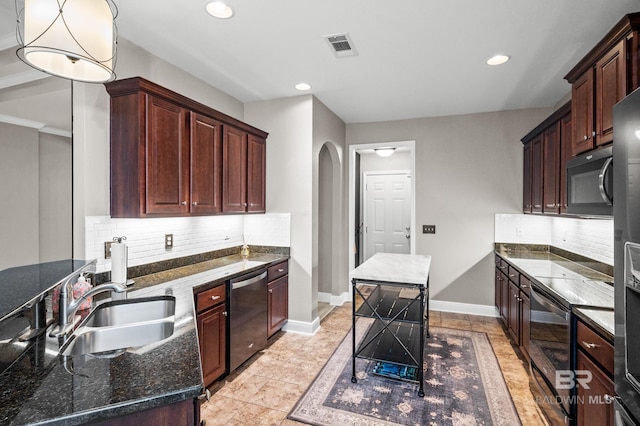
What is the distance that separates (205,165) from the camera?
9.68ft

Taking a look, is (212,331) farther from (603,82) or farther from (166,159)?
(603,82)

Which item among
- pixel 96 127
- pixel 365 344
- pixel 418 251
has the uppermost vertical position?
pixel 96 127

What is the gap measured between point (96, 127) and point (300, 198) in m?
2.05

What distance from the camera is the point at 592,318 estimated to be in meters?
1.65

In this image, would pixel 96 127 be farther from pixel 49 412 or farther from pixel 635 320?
pixel 635 320

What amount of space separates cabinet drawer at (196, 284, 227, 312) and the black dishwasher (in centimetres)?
8

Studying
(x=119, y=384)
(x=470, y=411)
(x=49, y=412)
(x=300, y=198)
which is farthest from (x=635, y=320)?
(x=300, y=198)

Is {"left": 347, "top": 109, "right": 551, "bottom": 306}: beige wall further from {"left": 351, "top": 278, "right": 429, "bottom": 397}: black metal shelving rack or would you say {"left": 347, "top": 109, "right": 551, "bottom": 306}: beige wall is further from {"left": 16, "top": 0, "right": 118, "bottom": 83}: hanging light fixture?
{"left": 16, "top": 0, "right": 118, "bottom": 83}: hanging light fixture

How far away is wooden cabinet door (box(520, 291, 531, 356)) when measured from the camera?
2746 mm

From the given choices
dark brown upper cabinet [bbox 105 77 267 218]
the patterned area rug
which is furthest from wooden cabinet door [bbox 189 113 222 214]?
the patterned area rug

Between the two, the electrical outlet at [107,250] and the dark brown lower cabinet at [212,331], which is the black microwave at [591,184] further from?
the electrical outlet at [107,250]

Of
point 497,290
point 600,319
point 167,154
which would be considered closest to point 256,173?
point 167,154

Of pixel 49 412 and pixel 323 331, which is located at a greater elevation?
pixel 49 412

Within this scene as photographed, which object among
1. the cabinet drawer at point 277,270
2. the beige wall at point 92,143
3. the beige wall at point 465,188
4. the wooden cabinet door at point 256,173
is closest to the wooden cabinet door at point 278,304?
the cabinet drawer at point 277,270
